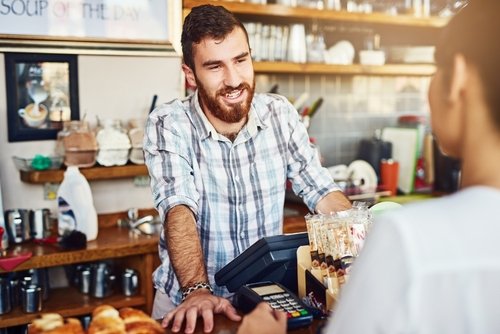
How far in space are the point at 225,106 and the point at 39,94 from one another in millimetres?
1421

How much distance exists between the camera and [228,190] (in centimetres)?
224

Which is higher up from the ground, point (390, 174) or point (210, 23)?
point (210, 23)

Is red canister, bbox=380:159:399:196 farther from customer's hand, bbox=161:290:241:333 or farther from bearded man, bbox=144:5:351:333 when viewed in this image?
customer's hand, bbox=161:290:241:333

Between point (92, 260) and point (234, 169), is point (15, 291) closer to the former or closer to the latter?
point (92, 260)

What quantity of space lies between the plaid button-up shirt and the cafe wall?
1.20 m

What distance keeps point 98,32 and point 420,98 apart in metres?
2.60

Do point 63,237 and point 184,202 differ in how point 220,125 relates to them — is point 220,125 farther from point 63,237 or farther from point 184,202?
point 63,237

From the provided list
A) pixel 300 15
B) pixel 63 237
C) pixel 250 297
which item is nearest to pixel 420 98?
pixel 300 15

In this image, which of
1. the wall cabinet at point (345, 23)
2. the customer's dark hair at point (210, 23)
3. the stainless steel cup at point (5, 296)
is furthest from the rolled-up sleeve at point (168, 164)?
the wall cabinet at point (345, 23)

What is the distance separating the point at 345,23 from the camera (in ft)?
14.1

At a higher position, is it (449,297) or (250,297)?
(449,297)

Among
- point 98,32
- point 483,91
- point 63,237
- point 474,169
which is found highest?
point 98,32

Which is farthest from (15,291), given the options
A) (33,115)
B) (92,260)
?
(33,115)

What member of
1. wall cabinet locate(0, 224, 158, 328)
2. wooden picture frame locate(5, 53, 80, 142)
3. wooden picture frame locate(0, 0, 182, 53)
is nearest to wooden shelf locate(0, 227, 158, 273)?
wall cabinet locate(0, 224, 158, 328)
